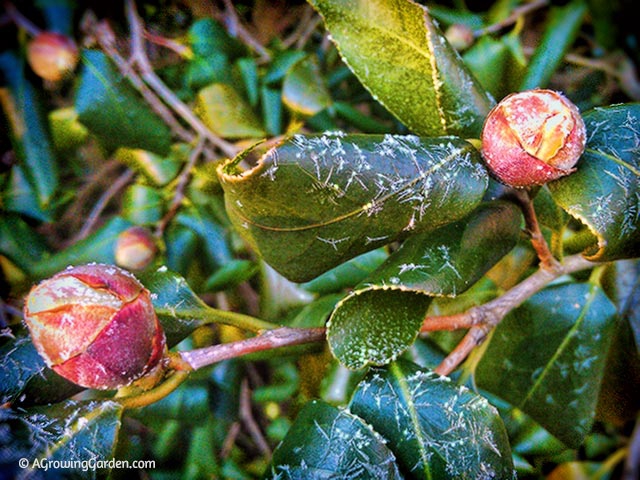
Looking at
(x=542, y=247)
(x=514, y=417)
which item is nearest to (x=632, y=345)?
(x=514, y=417)

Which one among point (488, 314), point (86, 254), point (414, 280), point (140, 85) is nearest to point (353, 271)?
point (488, 314)

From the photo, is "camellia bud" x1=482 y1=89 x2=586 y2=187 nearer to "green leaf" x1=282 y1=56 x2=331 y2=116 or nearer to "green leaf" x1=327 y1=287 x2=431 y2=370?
"green leaf" x1=327 y1=287 x2=431 y2=370

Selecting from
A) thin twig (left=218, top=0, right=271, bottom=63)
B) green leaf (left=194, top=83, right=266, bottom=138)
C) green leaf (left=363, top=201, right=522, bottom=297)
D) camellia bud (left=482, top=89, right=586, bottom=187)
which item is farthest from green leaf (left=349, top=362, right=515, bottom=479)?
thin twig (left=218, top=0, right=271, bottom=63)

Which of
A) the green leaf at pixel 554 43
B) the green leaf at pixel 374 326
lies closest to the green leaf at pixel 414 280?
the green leaf at pixel 374 326

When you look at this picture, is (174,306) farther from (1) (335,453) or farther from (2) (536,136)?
(2) (536,136)

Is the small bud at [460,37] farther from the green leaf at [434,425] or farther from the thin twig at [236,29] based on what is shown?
the green leaf at [434,425]

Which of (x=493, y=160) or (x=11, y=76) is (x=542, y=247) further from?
(x=11, y=76)
